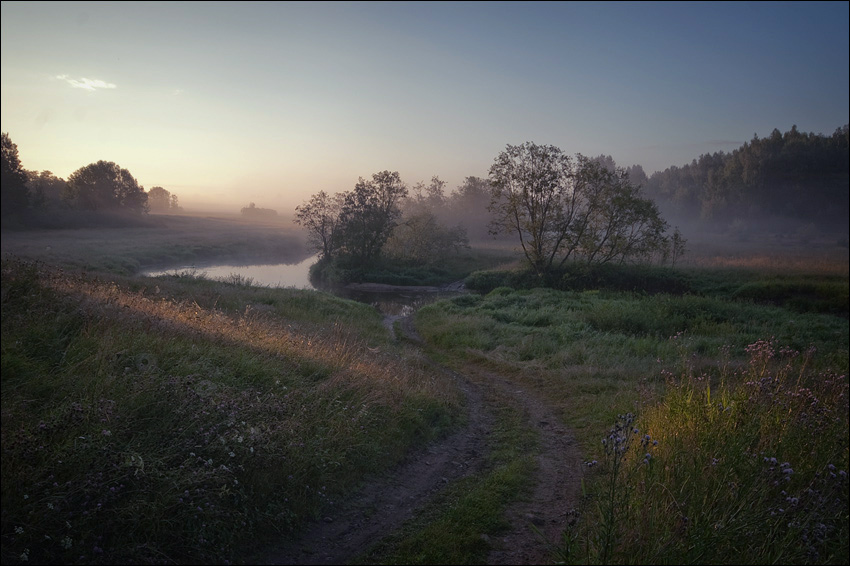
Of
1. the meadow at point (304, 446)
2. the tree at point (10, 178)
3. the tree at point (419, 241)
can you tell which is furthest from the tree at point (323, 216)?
the tree at point (10, 178)

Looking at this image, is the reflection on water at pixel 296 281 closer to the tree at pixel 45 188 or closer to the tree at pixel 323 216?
the tree at pixel 323 216

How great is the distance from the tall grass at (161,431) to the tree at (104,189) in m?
2.17

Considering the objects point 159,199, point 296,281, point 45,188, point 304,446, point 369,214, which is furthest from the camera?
point 369,214

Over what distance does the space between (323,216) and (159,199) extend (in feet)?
107

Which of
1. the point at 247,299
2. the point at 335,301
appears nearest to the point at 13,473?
the point at 247,299

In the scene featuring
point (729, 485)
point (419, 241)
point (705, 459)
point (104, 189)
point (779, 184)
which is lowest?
point (729, 485)

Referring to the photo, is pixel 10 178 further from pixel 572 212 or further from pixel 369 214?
pixel 369 214

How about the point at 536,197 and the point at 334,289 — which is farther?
the point at 334,289

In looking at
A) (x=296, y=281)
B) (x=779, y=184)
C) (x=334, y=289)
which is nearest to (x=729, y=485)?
(x=779, y=184)

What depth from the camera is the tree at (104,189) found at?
31.0 feet

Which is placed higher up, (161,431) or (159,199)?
(159,199)

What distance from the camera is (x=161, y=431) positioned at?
4.79 meters

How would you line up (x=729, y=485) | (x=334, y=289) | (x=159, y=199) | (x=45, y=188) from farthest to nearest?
(x=334, y=289) → (x=159, y=199) → (x=45, y=188) → (x=729, y=485)

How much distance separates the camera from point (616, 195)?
33.1 metres
